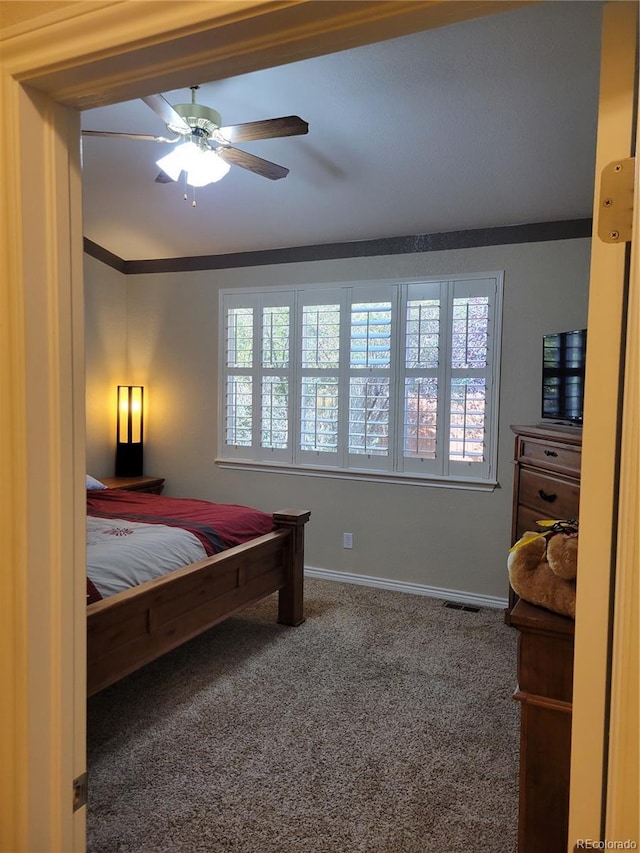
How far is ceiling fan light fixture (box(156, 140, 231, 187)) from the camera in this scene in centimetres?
257

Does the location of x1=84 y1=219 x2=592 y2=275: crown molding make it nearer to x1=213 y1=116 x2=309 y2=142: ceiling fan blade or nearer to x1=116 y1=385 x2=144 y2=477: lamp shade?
x1=116 y1=385 x2=144 y2=477: lamp shade

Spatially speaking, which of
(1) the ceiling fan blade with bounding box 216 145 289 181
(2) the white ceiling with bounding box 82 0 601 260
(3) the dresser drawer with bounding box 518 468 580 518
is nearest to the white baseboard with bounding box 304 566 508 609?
(3) the dresser drawer with bounding box 518 468 580 518

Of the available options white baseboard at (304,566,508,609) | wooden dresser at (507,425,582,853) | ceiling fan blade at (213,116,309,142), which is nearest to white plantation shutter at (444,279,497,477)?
white baseboard at (304,566,508,609)

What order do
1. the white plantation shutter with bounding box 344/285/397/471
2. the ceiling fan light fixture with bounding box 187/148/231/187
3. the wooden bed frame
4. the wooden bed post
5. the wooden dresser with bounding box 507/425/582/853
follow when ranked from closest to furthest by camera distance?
the wooden dresser with bounding box 507/425/582/853
the wooden bed frame
the ceiling fan light fixture with bounding box 187/148/231/187
the wooden bed post
the white plantation shutter with bounding box 344/285/397/471

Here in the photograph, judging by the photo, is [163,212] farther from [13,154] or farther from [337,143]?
[13,154]

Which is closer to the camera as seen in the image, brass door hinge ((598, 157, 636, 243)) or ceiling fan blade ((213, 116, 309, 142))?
brass door hinge ((598, 157, 636, 243))

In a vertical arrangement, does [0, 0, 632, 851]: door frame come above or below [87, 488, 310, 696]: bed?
above

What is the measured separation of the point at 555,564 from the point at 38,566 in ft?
3.08

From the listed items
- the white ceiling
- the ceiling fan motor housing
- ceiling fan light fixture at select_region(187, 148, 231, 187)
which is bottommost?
ceiling fan light fixture at select_region(187, 148, 231, 187)

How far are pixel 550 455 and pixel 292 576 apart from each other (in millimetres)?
1694

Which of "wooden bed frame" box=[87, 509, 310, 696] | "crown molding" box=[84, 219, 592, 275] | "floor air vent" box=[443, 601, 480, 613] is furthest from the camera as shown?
"floor air vent" box=[443, 601, 480, 613]

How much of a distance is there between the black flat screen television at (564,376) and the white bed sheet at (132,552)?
2.07 meters

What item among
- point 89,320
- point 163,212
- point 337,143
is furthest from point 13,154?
point 89,320

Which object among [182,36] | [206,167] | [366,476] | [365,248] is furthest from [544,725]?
[365,248]
